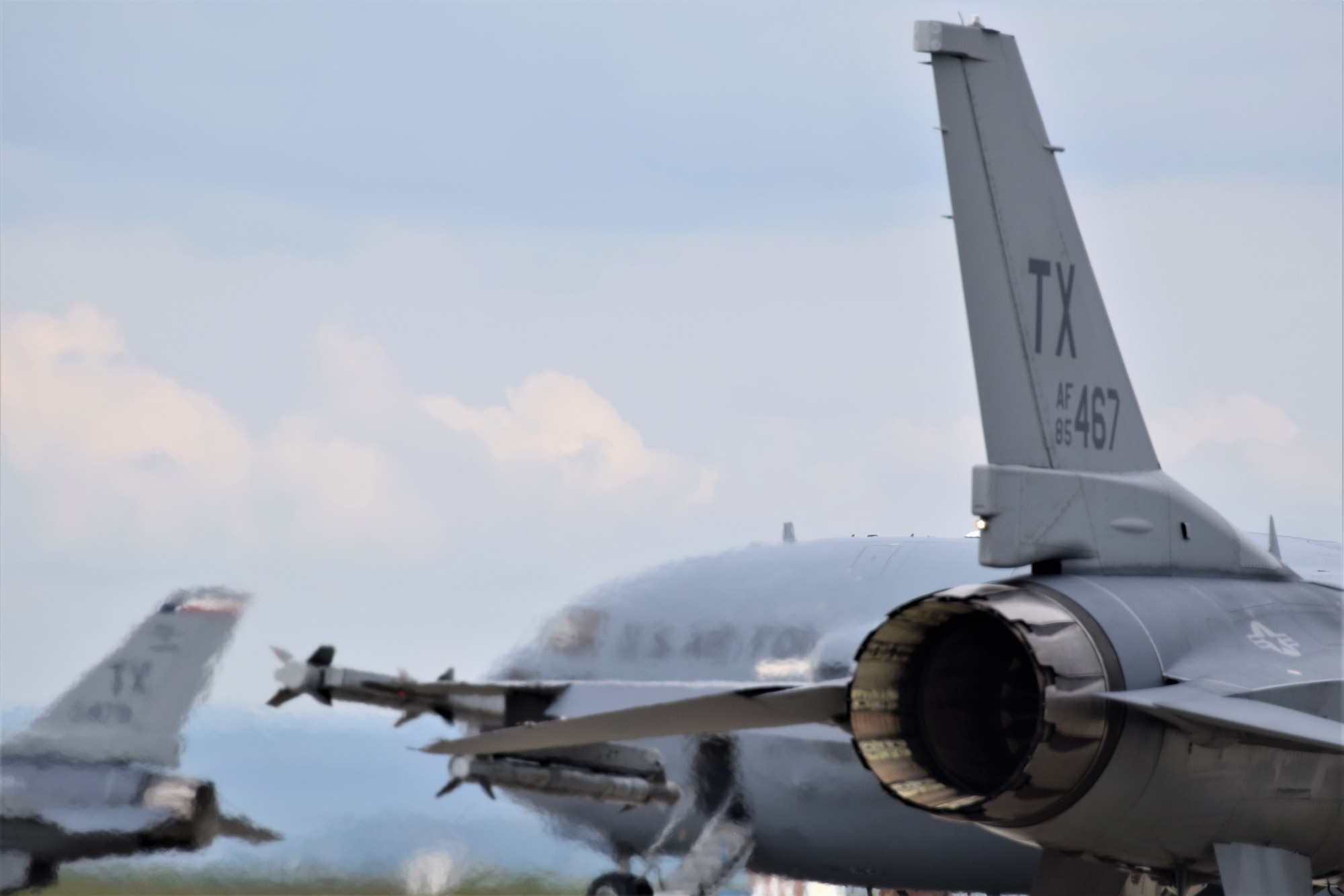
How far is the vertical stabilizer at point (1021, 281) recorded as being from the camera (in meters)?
8.58

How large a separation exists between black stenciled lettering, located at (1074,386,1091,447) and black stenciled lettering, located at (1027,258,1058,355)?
1.31 feet

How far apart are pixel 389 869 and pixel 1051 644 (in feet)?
27.3

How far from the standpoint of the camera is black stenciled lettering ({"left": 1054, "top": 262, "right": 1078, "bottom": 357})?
8.77 meters

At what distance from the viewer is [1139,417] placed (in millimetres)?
9125

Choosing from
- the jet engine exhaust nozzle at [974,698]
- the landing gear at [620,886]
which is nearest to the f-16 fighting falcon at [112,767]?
the landing gear at [620,886]

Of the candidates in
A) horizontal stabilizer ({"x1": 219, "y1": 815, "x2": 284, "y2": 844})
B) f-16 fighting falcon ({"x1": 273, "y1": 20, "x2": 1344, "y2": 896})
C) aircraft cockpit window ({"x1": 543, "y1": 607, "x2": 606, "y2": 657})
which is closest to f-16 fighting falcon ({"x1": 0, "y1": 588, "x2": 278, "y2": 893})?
horizontal stabilizer ({"x1": 219, "y1": 815, "x2": 284, "y2": 844})

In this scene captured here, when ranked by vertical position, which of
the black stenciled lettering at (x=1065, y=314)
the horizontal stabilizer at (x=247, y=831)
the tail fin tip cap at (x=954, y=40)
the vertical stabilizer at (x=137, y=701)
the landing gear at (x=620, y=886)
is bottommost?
the landing gear at (x=620, y=886)

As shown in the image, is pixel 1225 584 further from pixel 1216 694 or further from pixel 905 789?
pixel 905 789

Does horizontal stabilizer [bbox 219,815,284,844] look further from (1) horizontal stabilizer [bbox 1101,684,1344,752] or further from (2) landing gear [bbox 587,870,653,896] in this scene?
(1) horizontal stabilizer [bbox 1101,684,1344,752]

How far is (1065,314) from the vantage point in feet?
29.1

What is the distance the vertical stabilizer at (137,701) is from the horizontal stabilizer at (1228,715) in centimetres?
898

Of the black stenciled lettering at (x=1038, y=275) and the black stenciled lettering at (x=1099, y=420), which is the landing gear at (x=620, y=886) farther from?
the black stenciled lettering at (x=1038, y=275)

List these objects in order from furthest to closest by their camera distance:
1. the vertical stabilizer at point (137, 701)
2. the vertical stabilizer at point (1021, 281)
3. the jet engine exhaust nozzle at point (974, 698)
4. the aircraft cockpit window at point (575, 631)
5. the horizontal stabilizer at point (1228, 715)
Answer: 1. the aircraft cockpit window at point (575, 631)
2. the vertical stabilizer at point (137, 701)
3. the vertical stabilizer at point (1021, 281)
4. the jet engine exhaust nozzle at point (974, 698)
5. the horizontal stabilizer at point (1228, 715)

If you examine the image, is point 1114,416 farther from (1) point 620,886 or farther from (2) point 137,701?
(2) point 137,701
